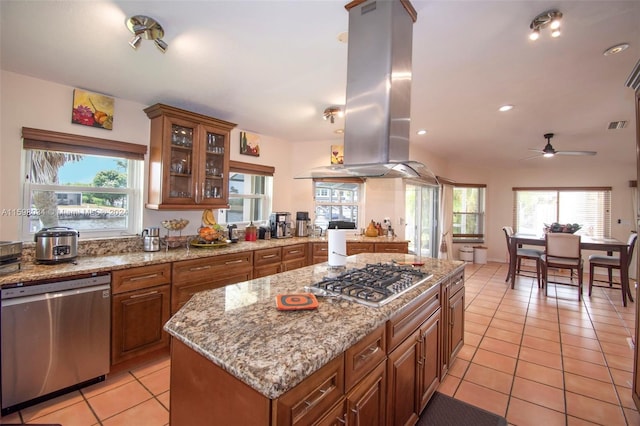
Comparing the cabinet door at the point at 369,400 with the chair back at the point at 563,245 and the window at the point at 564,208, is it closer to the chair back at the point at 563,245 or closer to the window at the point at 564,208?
the chair back at the point at 563,245

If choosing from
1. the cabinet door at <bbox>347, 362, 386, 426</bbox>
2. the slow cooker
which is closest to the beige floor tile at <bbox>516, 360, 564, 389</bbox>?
the cabinet door at <bbox>347, 362, 386, 426</bbox>

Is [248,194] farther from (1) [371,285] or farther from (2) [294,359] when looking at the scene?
(2) [294,359]

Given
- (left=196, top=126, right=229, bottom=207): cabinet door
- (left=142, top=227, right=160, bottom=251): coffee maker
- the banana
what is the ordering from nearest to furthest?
(left=142, top=227, right=160, bottom=251): coffee maker, (left=196, top=126, right=229, bottom=207): cabinet door, the banana

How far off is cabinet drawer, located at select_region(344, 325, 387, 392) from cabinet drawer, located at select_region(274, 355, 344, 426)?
0.04 meters

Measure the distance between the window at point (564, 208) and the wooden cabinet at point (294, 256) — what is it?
17.7 ft

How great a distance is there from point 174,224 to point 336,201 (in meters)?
2.49

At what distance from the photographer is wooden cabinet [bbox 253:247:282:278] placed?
129 inches

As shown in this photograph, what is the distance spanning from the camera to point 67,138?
2.53 metres

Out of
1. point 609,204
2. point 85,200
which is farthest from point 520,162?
point 85,200

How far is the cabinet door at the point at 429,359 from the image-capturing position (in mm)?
1725

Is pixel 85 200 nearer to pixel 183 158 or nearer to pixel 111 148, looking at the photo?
pixel 111 148

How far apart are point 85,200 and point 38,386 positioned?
1589 mm

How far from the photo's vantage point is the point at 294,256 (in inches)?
149

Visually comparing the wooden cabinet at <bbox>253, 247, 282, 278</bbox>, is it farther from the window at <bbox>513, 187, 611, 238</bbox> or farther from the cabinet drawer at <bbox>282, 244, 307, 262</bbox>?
the window at <bbox>513, 187, 611, 238</bbox>
